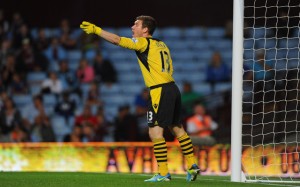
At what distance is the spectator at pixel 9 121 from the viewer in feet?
51.5

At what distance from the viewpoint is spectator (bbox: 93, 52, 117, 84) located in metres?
17.3

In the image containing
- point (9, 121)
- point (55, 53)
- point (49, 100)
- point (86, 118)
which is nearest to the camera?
point (86, 118)

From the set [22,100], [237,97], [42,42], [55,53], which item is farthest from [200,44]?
[237,97]

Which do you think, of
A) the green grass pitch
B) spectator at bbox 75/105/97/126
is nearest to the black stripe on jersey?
the green grass pitch

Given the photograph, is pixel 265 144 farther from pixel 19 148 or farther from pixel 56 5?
pixel 56 5

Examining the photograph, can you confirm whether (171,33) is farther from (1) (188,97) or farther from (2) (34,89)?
(2) (34,89)

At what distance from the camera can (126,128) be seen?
15477 millimetres

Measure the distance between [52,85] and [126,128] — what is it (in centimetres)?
223

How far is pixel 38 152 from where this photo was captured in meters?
13.8

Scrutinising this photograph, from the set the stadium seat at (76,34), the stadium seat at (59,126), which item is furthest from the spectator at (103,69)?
the stadium seat at (59,126)

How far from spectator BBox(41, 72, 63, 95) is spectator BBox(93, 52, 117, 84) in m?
0.73

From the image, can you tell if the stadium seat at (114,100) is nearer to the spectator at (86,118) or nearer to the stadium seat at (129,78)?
the stadium seat at (129,78)

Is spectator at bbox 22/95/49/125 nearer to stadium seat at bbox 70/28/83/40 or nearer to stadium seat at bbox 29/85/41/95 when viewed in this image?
stadium seat at bbox 29/85/41/95

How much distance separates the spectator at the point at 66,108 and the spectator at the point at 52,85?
40 cm
